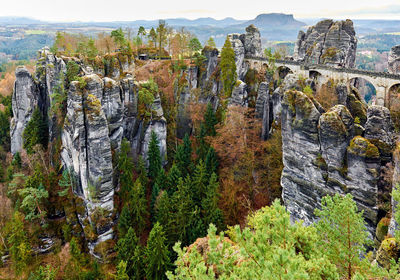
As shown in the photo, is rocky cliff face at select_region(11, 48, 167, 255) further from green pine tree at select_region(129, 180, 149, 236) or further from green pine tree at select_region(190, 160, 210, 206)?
green pine tree at select_region(190, 160, 210, 206)

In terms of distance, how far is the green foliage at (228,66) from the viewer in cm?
4878

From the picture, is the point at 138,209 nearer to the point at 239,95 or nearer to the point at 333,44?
the point at 239,95

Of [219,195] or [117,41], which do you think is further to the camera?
[117,41]

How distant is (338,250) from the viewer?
1312 cm

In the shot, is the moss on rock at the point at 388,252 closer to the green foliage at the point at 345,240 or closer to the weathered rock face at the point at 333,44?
the green foliage at the point at 345,240

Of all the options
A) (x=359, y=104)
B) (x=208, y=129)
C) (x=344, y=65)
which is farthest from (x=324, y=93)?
(x=208, y=129)

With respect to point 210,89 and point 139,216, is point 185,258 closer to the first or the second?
point 139,216

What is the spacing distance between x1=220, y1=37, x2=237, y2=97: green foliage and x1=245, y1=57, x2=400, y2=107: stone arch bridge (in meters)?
7.58

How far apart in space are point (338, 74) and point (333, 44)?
8576 mm

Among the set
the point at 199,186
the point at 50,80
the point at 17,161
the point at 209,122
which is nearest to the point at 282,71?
the point at 209,122

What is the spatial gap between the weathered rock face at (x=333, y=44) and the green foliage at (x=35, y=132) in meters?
47.1

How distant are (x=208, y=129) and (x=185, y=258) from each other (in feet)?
112

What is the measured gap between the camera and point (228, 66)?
48.9 meters

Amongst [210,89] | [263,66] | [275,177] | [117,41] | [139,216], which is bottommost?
[139,216]
